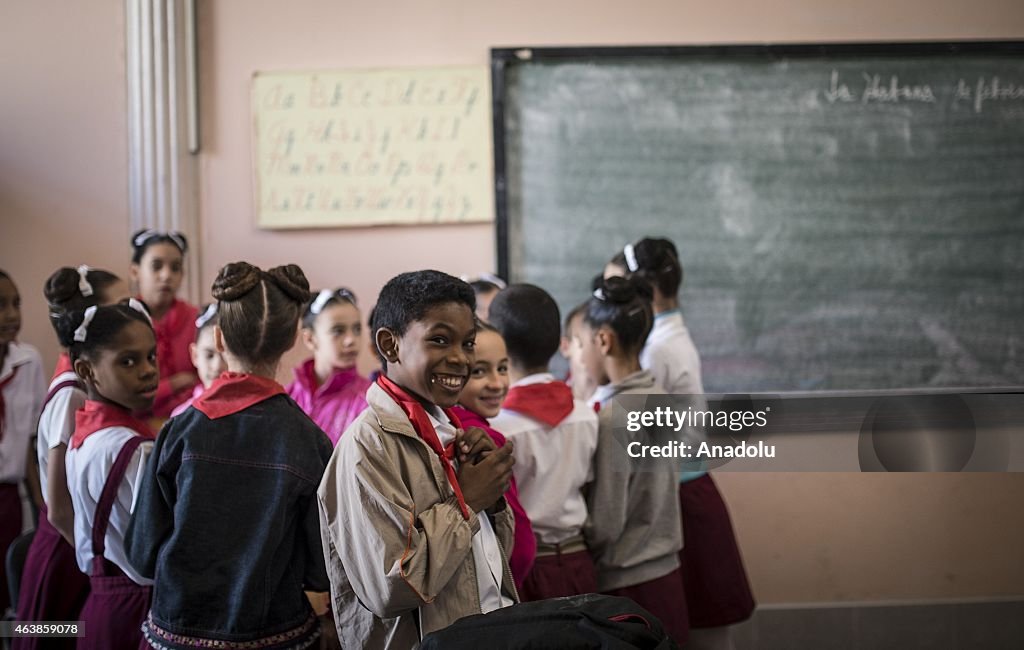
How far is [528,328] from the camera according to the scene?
6.63 ft

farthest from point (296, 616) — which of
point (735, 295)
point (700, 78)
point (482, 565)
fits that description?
point (700, 78)

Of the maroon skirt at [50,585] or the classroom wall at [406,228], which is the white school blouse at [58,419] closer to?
the maroon skirt at [50,585]

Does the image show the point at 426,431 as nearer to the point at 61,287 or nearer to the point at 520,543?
the point at 520,543

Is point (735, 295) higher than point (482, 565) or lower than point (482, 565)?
higher

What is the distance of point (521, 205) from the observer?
10.7ft

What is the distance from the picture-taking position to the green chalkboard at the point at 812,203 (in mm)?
3285

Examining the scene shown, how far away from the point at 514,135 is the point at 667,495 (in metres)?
1.60

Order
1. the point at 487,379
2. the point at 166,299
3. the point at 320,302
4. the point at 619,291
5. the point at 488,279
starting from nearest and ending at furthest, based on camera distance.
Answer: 1. the point at 487,379
2. the point at 619,291
3. the point at 320,302
4. the point at 166,299
5. the point at 488,279

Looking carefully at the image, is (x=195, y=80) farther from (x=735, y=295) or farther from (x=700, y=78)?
(x=735, y=295)

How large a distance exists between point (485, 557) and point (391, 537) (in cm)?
20

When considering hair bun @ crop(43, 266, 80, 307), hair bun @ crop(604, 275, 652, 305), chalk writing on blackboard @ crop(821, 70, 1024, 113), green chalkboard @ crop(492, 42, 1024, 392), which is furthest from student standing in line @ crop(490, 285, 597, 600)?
chalk writing on blackboard @ crop(821, 70, 1024, 113)

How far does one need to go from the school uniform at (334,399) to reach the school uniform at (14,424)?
2.78 feet

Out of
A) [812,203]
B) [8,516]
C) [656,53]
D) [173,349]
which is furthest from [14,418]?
[812,203]

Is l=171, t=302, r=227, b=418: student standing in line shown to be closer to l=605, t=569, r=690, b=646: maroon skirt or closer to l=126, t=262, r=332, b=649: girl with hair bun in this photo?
l=126, t=262, r=332, b=649: girl with hair bun
